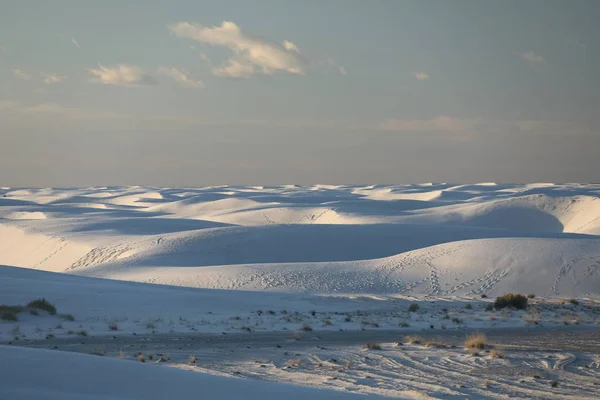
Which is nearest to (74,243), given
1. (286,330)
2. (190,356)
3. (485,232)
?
(485,232)

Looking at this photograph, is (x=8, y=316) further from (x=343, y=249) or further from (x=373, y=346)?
(x=343, y=249)

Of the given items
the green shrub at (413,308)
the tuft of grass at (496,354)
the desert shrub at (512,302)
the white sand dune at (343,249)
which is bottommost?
the tuft of grass at (496,354)

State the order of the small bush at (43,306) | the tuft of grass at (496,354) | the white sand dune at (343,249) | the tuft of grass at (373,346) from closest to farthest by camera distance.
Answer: the tuft of grass at (496,354) < the tuft of grass at (373,346) < the small bush at (43,306) < the white sand dune at (343,249)

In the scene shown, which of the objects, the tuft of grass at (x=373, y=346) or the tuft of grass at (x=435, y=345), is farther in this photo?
the tuft of grass at (x=435, y=345)

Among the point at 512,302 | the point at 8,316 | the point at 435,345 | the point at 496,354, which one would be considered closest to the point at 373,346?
the point at 435,345

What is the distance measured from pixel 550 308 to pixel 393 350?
30.6ft

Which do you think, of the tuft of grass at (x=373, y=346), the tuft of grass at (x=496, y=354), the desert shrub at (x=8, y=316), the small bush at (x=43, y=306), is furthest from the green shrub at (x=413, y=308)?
the desert shrub at (x=8, y=316)

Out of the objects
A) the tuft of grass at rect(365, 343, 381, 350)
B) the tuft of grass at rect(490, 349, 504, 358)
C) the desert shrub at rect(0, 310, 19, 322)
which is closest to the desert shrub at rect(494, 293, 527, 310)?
the tuft of grass at rect(490, 349, 504, 358)

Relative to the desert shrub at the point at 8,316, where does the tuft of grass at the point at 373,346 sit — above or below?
below

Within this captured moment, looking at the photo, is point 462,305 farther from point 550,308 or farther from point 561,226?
point 561,226

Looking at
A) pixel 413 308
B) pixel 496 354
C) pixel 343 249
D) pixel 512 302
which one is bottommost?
pixel 496 354

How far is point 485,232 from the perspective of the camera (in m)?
46.8

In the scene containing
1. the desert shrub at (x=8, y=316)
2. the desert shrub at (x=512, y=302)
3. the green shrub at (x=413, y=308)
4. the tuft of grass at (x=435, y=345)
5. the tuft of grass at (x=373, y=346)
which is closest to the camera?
the tuft of grass at (x=373, y=346)

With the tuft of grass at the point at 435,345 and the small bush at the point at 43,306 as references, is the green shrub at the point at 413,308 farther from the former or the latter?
the small bush at the point at 43,306
